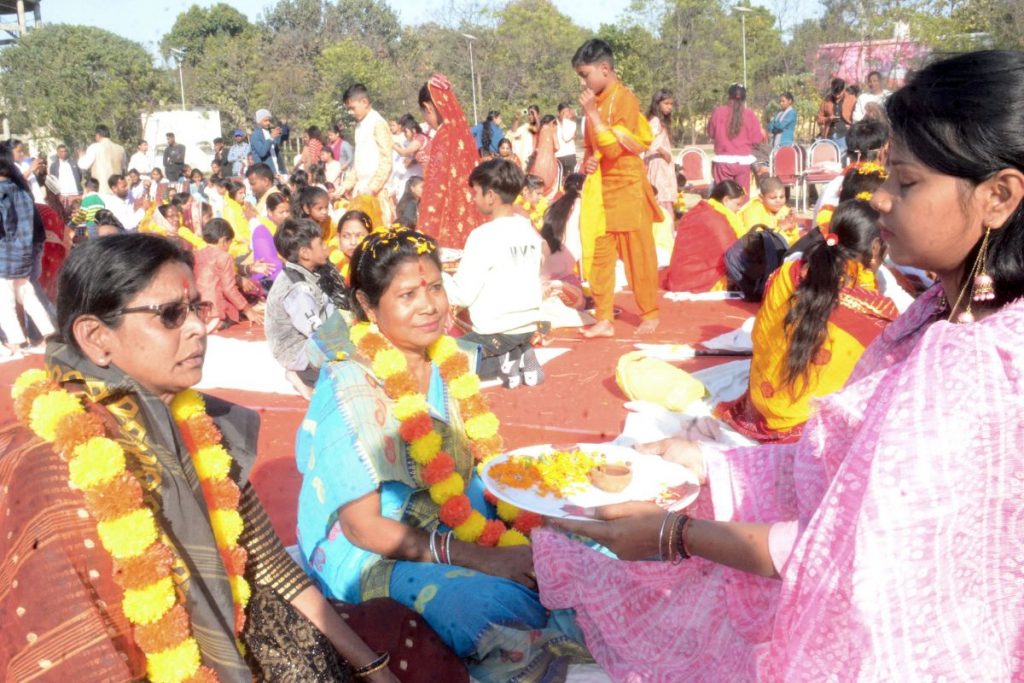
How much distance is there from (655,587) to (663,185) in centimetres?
943

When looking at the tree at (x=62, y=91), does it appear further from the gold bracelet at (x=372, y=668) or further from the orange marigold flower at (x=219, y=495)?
the gold bracelet at (x=372, y=668)

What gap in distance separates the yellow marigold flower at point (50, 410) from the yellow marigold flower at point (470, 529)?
1.21 metres

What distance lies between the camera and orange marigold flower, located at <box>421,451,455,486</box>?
2.69m

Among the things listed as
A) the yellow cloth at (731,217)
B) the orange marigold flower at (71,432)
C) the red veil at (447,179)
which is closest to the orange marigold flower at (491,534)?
the orange marigold flower at (71,432)

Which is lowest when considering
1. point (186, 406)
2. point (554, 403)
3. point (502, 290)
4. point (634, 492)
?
point (554, 403)

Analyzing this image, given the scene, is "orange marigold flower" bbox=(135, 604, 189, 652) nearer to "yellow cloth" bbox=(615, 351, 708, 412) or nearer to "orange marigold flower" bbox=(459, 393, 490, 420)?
"orange marigold flower" bbox=(459, 393, 490, 420)

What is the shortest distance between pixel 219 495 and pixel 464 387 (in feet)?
3.53

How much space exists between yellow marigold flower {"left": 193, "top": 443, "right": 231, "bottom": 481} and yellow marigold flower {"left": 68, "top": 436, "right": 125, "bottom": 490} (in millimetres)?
337

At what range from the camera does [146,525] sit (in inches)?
71.3

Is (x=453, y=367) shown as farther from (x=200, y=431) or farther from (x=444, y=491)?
(x=200, y=431)

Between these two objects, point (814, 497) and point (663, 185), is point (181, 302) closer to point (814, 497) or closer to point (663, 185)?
point (814, 497)

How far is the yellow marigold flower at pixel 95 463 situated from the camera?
1758 mm

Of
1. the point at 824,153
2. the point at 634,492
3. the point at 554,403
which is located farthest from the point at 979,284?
the point at 824,153

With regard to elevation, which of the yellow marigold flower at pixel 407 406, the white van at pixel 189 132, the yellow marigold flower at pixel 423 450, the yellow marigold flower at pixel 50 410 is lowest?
the yellow marigold flower at pixel 423 450
